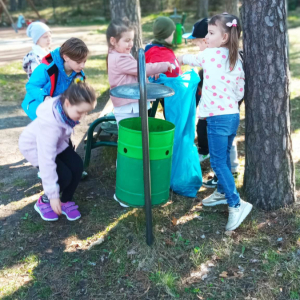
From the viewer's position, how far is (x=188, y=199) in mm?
3613

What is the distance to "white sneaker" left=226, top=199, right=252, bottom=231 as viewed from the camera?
3094 mm

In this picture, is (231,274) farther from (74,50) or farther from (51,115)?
(74,50)

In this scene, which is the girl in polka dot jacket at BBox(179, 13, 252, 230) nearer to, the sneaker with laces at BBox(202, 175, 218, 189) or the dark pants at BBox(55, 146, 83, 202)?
the sneaker with laces at BBox(202, 175, 218, 189)

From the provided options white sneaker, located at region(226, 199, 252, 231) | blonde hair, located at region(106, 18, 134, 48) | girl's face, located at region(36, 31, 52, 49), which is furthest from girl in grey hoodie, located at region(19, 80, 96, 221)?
girl's face, located at region(36, 31, 52, 49)

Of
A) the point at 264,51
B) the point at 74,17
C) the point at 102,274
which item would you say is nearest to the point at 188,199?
the point at 102,274

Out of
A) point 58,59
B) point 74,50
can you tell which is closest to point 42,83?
point 58,59

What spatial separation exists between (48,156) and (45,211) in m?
0.74

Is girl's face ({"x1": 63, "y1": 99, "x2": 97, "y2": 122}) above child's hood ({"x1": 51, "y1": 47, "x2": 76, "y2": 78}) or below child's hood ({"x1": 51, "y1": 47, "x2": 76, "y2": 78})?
below

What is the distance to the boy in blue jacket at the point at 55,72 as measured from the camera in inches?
130

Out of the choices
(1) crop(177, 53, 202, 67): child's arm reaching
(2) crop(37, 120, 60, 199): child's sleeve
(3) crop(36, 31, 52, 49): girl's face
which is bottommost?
(2) crop(37, 120, 60, 199): child's sleeve

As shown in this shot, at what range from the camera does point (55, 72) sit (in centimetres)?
341

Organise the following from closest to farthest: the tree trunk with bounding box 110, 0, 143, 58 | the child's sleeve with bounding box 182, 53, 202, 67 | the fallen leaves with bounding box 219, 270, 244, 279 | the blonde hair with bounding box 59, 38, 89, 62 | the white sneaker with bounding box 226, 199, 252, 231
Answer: the fallen leaves with bounding box 219, 270, 244, 279, the child's sleeve with bounding box 182, 53, 202, 67, the white sneaker with bounding box 226, 199, 252, 231, the blonde hair with bounding box 59, 38, 89, 62, the tree trunk with bounding box 110, 0, 143, 58

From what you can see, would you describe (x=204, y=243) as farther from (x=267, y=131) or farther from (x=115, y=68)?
(x=115, y=68)

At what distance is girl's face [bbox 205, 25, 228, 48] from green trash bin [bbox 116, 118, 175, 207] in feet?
2.28
